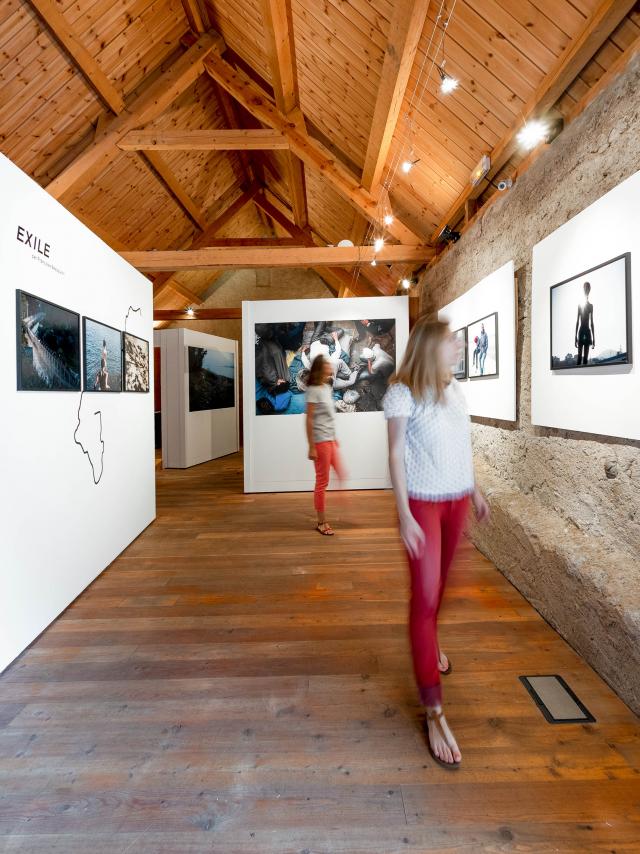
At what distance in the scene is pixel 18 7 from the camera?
4086 millimetres

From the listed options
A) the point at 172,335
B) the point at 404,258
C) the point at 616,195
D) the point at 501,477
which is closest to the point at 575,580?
the point at 501,477

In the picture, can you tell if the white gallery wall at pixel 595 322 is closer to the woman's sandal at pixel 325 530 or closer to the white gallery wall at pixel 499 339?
the white gallery wall at pixel 499 339

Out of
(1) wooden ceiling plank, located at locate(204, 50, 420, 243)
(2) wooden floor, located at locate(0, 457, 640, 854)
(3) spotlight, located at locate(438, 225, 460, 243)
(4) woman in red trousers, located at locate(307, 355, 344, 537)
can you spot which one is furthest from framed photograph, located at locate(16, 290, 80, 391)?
(3) spotlight, located at locate(438, 225, 460, 243)

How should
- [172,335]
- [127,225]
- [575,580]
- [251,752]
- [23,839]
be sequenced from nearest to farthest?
1. [23,839]
2. [251,752]
3. [575,580]
4. [127,225]
5. [172,335]

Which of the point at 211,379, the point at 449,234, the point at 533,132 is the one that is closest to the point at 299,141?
the point at 449,234

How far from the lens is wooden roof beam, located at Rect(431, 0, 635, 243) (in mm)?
2342

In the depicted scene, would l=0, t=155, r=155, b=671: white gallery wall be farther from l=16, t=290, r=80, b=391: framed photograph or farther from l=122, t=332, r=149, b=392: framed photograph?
l=122, t=332, r=149, b=392: framed photograph

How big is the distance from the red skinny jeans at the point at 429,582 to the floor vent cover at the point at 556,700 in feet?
2.08

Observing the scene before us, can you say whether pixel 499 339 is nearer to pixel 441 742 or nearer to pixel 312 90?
pixel 441 742

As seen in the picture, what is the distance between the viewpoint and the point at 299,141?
19.2 feet

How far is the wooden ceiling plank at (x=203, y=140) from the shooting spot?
5766 millimetres

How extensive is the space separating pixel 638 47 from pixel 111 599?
179 inches

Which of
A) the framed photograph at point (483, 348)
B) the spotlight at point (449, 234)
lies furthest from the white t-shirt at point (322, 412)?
the spotlight at point (449, 234)

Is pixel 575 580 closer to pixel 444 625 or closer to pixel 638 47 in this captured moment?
pixel 444 625
